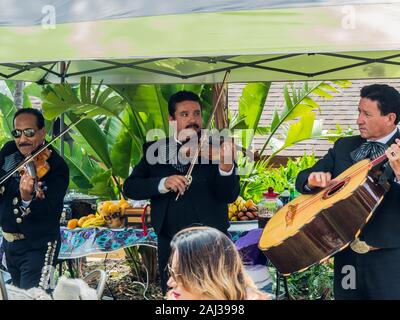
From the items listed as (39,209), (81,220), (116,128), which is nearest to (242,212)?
(81,220)

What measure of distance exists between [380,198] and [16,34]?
1.90m

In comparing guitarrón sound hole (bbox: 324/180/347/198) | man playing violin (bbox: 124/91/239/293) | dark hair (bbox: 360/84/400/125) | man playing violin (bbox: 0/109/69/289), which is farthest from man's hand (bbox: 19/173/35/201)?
dark hair (bbox: 360/84/400/125)

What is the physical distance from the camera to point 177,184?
388cm

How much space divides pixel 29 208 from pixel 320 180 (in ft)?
5.71

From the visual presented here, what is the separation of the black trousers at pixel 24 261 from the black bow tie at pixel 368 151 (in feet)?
6.35

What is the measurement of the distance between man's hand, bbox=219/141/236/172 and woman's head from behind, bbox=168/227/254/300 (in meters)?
1.47

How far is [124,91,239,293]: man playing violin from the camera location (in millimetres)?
3961

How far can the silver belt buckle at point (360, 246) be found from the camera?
351cm

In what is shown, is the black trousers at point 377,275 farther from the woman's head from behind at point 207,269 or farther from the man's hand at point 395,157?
the woman's head from behind at point 207,269

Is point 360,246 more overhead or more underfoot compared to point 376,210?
more underfoot

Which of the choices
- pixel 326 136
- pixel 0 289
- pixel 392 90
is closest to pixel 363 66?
pixel 392 90

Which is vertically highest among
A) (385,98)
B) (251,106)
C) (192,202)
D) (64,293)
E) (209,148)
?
(251,106)

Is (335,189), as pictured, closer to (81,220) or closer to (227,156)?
(227,156)

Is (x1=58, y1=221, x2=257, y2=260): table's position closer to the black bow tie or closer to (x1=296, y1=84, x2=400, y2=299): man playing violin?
(x1=296, y1=84, x2=400, y2=299): man playing violin
